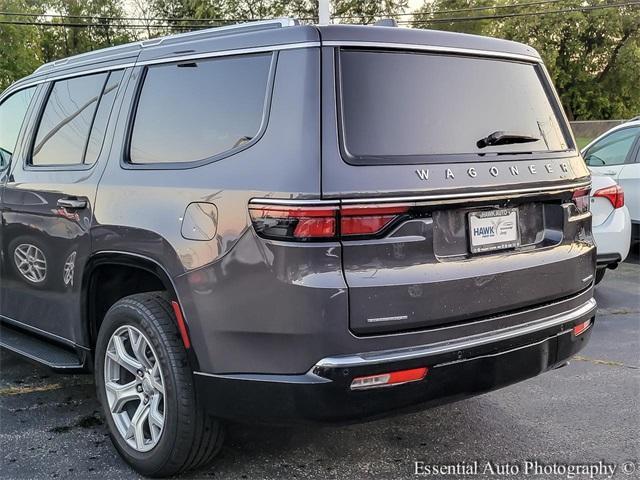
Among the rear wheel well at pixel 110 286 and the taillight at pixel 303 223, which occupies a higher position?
the taillight at pixel 303 223

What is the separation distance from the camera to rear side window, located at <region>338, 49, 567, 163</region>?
271 centimetres

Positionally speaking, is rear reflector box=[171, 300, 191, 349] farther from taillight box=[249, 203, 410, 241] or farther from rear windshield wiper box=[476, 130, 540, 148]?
rear windshield wiper box=[476, 130, 540, 148]

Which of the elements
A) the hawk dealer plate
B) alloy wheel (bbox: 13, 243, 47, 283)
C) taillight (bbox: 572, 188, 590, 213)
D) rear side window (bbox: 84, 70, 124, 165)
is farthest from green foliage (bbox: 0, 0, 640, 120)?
the hawk dealer plate

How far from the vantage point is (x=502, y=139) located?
10.2ft

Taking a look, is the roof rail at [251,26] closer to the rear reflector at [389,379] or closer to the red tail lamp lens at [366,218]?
the red tail lamp lens at [366,218]

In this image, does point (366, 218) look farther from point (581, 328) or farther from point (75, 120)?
point (75, 120)

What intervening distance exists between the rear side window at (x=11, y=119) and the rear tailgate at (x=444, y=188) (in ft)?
8.45

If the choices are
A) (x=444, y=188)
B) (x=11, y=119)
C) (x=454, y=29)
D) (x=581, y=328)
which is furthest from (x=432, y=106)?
(x=454, y=29)

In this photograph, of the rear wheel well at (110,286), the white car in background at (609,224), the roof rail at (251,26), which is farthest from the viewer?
the white car in background at (609,224)

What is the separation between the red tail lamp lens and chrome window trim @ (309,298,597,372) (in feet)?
1.52

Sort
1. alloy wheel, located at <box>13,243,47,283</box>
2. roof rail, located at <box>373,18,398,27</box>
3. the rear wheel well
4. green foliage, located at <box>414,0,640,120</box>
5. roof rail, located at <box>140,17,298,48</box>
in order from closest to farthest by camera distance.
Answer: roof rail, located at <box>140,17,298,48</box> < roof rail, located at <box>373,18,398,27</box> < the rear wheel well < alloy wheel, located at <box>13,243,47,283</box> < green foliage, located at <box>414,0,640,120</box>

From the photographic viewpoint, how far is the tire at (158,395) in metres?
2.92

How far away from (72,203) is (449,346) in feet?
6.76

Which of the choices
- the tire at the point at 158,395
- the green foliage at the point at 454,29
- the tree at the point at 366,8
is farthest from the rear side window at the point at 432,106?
A: the tree at the point at 366,8
